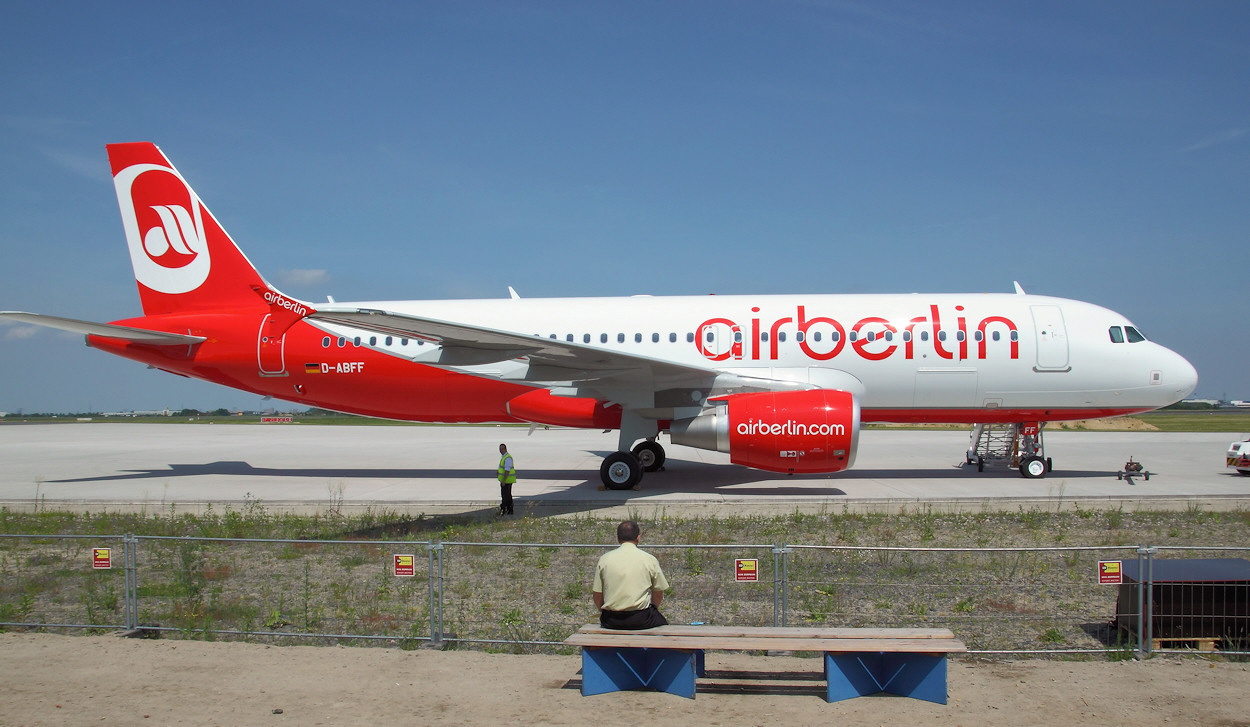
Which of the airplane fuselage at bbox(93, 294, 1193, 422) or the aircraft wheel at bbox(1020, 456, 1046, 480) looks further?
the aircraft wheel at bbox(1020, 456, 1046, 480)

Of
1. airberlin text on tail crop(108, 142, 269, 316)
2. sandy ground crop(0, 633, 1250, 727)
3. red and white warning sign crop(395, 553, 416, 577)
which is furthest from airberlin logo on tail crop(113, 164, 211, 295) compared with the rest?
red and white warning sign crop(395, 553, 416, 577)

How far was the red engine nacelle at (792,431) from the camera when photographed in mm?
14094

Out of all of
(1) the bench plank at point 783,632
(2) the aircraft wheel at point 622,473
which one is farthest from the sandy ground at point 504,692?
(2) the aircraft wheel at point 622,473

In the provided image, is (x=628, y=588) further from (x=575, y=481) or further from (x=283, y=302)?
(x=283, y=302)

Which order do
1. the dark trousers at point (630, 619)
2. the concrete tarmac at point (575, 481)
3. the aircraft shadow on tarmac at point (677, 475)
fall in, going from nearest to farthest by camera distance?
the dark trousers at point (630, 619) < the concrete tarmac at point (575, 481) < the aircraft shadow on tarmac at point (677, 475)

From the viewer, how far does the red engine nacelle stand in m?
14.1

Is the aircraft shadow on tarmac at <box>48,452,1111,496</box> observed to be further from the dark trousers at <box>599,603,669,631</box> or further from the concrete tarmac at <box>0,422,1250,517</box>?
the dark trousers at <box>599,603,669,631</box>

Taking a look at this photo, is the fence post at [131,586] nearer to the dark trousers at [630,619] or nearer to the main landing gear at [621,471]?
the dark trousers at [630,619]

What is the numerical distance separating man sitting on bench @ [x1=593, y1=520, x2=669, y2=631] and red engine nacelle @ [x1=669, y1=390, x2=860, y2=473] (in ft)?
27.2

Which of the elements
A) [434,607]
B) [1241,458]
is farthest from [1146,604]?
[1241,458]

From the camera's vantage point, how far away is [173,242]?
19.2m

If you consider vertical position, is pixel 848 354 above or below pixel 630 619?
above

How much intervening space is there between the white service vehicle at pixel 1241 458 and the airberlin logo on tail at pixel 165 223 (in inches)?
951

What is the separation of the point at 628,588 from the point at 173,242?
57.2 feet
